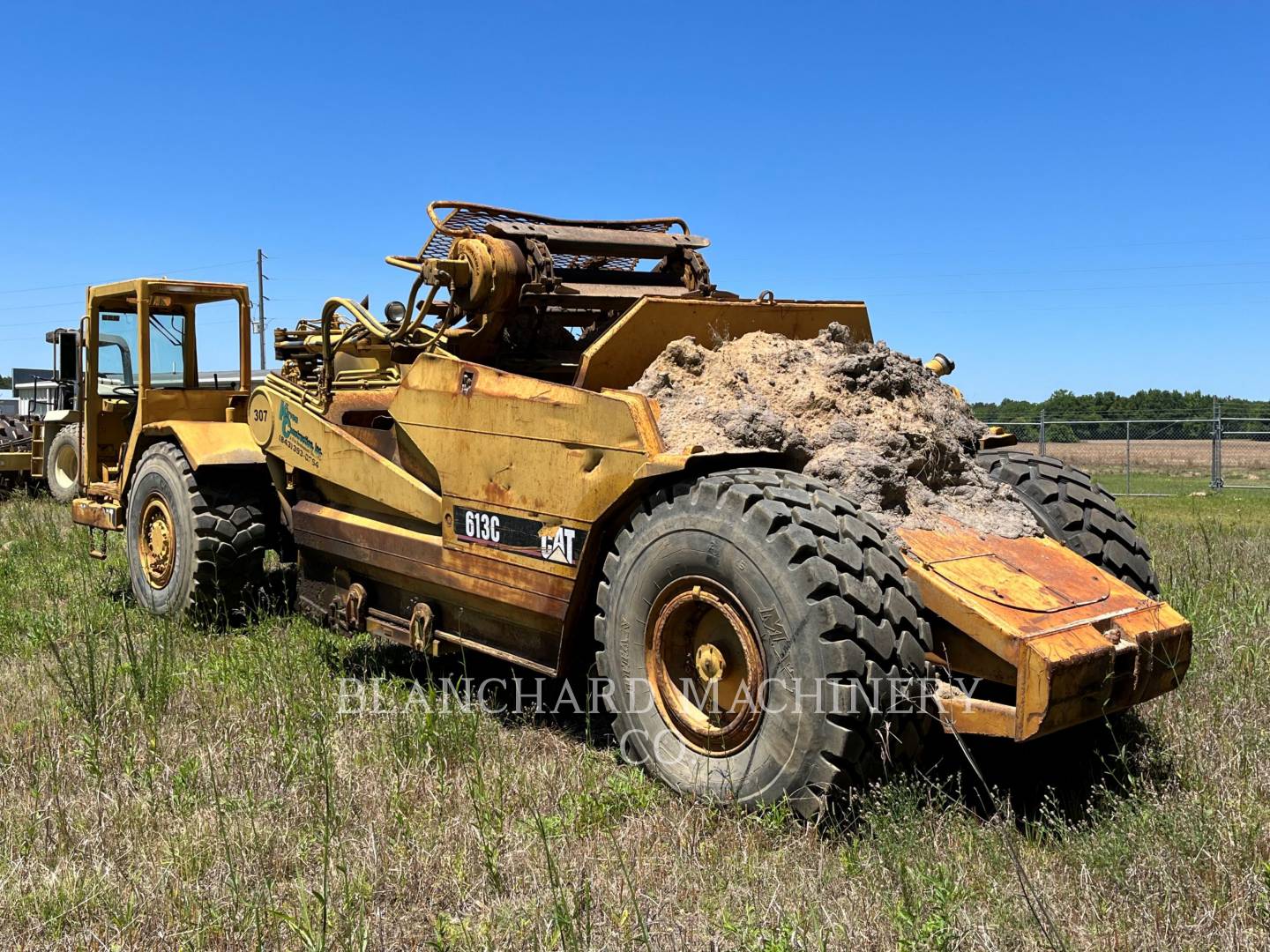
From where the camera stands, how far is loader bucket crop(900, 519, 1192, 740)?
3590 mm

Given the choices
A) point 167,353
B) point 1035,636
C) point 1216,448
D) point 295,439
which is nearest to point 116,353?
point 167,353

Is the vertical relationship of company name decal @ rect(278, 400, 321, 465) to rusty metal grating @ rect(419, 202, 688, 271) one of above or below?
below

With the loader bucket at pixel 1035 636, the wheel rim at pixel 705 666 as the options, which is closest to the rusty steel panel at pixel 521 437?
the wheel rim at pixel 705 666

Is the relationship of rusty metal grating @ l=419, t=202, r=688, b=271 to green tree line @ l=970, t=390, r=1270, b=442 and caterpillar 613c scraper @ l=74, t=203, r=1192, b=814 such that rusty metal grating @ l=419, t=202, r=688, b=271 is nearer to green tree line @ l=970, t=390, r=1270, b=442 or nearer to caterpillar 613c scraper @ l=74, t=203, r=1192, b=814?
caterpillar 613c scraper @ l=74, t=203, r=1192, b=814

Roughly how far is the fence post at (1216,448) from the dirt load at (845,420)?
18176mm

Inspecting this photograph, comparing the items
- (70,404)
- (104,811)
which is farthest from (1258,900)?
(70,404)

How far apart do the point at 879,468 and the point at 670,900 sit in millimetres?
1847

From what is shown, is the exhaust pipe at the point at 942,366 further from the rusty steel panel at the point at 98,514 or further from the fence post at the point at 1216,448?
the fence post at the point at 1216,448

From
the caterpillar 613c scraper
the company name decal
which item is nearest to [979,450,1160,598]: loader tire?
the caterpillar 613c scraper

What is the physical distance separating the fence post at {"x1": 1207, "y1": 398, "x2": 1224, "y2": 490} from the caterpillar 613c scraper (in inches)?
687

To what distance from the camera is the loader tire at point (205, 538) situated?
7.35m

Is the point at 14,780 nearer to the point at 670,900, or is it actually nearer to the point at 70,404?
the point at 670,900
